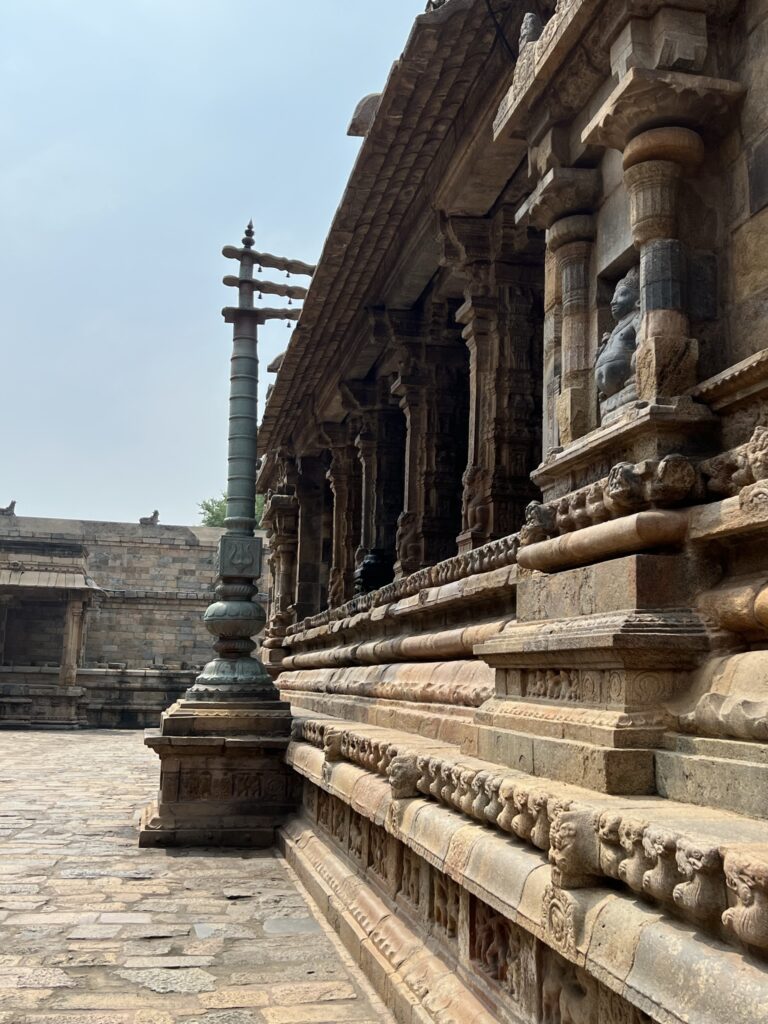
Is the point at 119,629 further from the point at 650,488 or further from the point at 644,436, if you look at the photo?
the point at 650,488

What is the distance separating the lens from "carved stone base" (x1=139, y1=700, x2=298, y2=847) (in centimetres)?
746

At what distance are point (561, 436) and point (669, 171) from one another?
103 cm

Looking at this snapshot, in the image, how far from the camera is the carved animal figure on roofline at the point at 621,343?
3531 millimetres

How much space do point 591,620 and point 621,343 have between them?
106cm

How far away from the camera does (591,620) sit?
10.1 ft

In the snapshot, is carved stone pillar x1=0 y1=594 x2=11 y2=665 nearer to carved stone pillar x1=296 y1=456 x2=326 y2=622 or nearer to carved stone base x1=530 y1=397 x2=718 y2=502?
carved stone pillar x1=296 y1=456 x2=326 y2=622

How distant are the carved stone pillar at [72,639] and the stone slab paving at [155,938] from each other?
19844 mm

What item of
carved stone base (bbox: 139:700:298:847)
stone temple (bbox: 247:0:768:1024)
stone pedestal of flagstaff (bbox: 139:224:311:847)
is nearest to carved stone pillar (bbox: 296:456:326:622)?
stone pedestal of flagstaff (bbox: 139:224:311:847)

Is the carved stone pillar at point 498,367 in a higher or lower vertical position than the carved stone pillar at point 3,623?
higher

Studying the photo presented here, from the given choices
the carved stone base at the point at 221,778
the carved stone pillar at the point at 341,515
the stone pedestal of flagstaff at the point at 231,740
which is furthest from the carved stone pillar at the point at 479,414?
the carved stone pillar at the point at 341,515

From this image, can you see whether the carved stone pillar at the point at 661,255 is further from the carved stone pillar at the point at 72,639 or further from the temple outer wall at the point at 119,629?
the carved stone pillar at the point at 72,639

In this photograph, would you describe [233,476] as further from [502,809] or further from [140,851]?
[502,809]

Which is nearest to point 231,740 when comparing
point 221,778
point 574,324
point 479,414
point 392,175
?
point 221,778

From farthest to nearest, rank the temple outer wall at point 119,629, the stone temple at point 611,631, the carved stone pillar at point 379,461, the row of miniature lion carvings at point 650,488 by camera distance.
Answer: the temple outer wall at point 119,629 → the carved stone pillar at point 379,461 → the row of miniature lion carvings at point 650,488 → the stone temple at point 611,631
